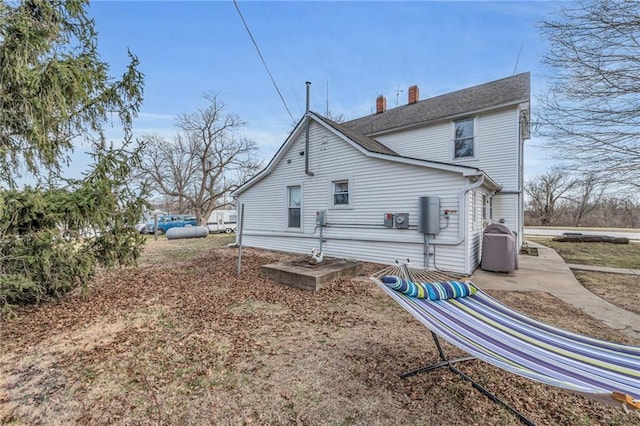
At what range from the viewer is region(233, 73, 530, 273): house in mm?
7137

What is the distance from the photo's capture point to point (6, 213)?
139 inches

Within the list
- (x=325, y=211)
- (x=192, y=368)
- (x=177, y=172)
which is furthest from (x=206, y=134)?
(x=192, y=368)

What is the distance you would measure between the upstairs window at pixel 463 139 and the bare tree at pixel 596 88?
196 centimetres

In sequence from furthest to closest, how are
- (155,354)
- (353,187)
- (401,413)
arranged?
(353,187) → (155,354) → (401,413)

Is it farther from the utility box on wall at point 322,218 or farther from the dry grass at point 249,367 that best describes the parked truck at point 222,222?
the dry grass at point 249,367

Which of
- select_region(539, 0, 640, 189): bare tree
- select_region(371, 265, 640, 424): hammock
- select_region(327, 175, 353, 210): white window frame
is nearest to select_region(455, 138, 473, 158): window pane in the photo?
select_region(539, 0, 640, 189): bare tree

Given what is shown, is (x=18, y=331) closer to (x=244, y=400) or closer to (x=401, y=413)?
(x=244, y=400)

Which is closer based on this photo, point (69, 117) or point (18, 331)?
point (18, 331)

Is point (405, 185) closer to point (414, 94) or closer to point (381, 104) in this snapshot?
point (414, 94)

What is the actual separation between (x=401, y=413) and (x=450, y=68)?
1356cm

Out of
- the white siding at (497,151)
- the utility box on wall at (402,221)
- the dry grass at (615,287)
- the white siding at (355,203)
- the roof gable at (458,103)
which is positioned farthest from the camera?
the roof gable at (458,103)

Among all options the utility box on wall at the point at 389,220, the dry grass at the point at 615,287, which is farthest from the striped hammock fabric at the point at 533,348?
the utility box on wall at the point at 389,220

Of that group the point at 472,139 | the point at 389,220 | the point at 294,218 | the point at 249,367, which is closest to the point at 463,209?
the point at 389,220

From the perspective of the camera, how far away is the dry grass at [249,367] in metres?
2.23
